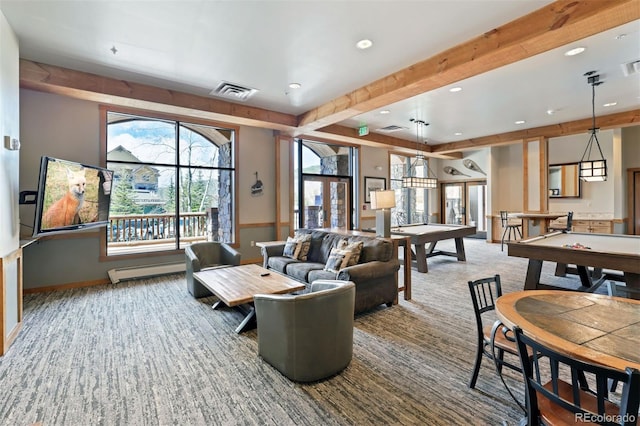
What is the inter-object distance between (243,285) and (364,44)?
3.04 metres

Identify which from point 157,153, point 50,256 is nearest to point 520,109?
point 157,153

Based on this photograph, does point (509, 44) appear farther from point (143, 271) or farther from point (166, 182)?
point (143, 271)

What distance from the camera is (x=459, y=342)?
2928 mm

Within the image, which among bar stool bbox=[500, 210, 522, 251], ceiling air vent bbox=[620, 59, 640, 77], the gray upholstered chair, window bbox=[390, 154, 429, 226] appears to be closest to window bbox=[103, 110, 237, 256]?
the gray upholstered chair

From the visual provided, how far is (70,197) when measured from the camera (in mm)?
3912

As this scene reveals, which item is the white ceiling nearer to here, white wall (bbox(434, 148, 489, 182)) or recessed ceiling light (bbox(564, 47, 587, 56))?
recessed ceiling light (bbox(564, 47, 587, 56))

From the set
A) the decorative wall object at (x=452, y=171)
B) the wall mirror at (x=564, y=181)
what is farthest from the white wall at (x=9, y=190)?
the wall mirror at (x=564, y=181)

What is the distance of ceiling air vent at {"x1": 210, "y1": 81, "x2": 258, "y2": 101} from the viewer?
15.0 ft

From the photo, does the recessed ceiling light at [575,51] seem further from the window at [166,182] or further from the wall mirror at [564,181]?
the wall mirror at [564,181]

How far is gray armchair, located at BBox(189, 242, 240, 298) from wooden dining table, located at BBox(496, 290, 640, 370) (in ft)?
12.3

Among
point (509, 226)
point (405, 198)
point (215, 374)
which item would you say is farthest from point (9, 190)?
point (509, 226)

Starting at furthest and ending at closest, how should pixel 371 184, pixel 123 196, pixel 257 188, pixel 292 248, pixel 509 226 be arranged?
pixel 371 184 < pixel 509 226 < pixel 257 188 < pixel 123 196 < pixel 292 248

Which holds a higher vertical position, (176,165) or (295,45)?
(295,45)

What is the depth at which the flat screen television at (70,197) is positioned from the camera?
11.3 feet
